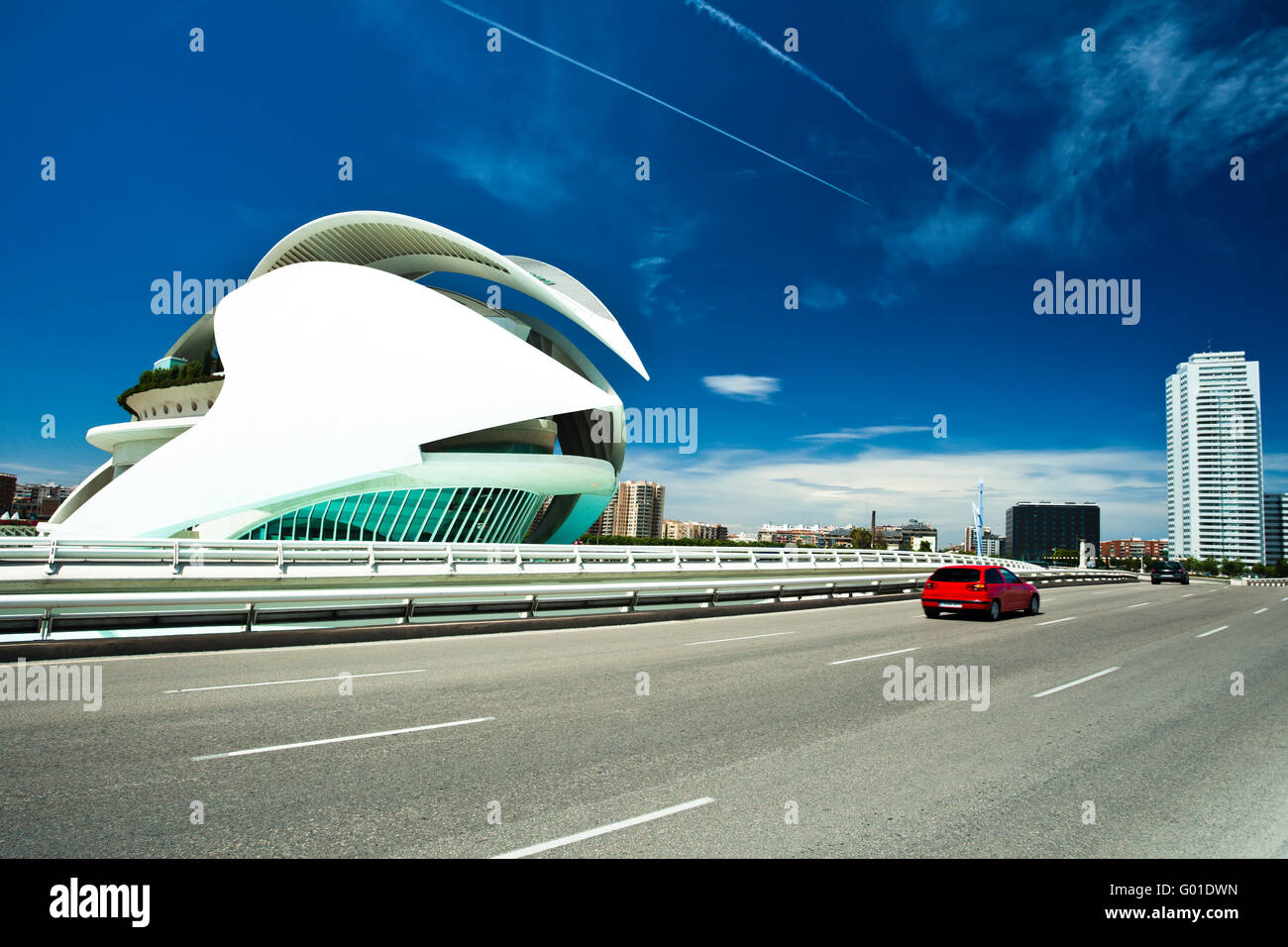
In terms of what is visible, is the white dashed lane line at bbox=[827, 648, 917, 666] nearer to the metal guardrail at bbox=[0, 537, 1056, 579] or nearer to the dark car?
the metal guardrail at bbox=[0, 537, 1056, 579]

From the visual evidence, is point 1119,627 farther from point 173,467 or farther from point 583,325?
point 173,467

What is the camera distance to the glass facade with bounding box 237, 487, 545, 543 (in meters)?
27.9

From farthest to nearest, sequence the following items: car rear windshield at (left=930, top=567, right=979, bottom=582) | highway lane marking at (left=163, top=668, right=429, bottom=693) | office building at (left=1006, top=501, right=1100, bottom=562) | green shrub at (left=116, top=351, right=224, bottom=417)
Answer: office building at (left=1006, top=501, right=1100, bottom=562) < green shrub at (left=116, top=351, right=224, bottom=417) < car rear windshield at (left=930, top=567, right=979, bottom=582) < highway lane marking at (left=163, top=668, right=429, bottom=693)

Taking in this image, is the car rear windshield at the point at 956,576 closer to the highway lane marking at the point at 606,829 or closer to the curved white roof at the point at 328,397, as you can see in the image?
the highway lane marking at the point at 606,829

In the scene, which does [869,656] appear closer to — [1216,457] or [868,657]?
[868,657]

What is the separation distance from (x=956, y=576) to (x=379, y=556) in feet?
57.4

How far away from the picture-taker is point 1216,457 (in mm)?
92625

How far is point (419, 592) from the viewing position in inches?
531

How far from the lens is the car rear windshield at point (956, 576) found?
1750cm

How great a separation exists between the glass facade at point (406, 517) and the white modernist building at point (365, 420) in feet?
0.20

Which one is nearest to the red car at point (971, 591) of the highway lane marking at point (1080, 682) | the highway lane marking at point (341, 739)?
the highway lane marking at point (1080, 682)

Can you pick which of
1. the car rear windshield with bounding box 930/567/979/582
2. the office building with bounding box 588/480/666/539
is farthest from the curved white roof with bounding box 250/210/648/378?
the office building with bounding box 588/480/666/539

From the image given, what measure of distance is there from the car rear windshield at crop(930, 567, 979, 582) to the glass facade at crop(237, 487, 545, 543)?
752 inches

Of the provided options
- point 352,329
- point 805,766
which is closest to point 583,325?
point 352,329
